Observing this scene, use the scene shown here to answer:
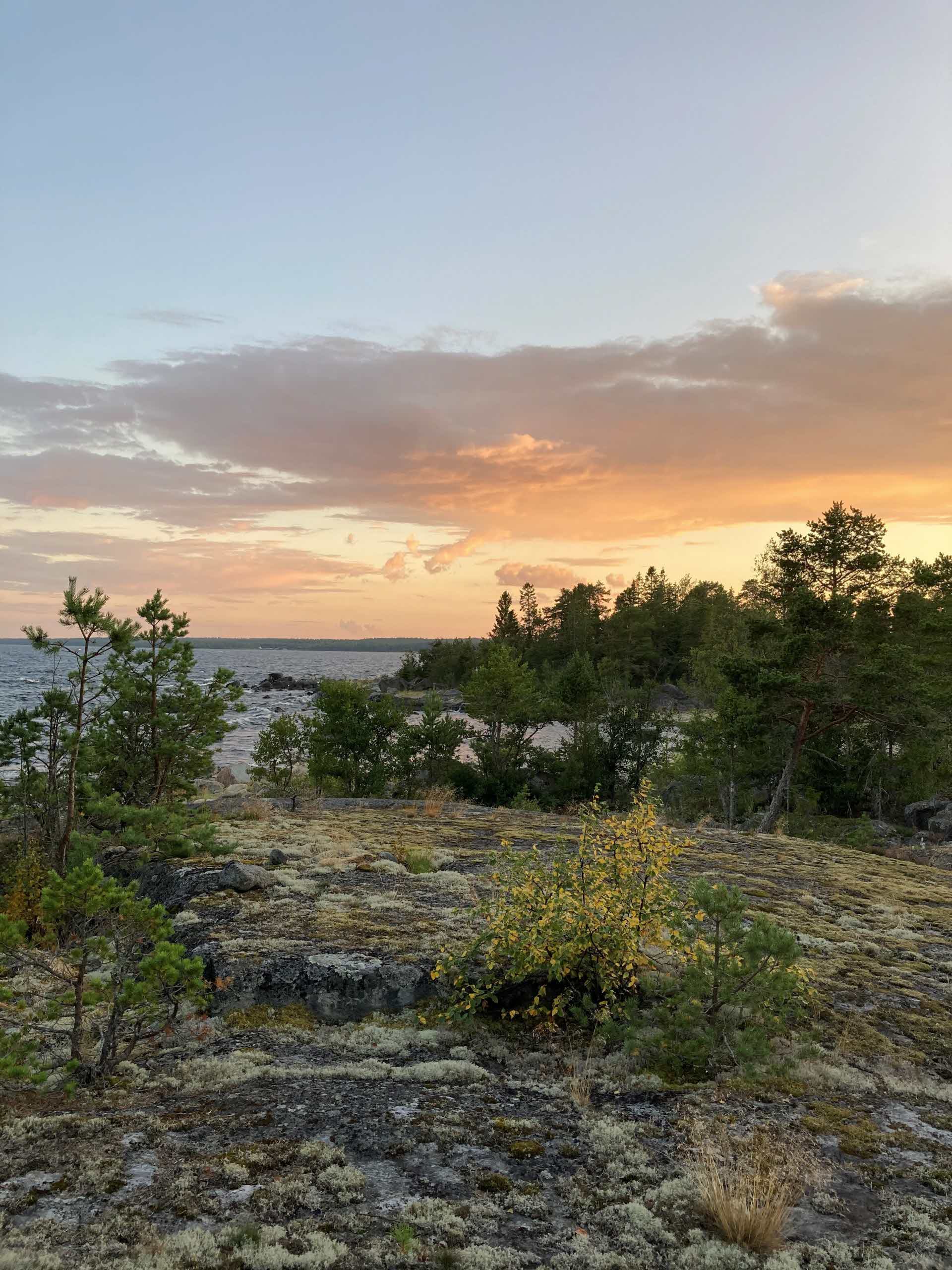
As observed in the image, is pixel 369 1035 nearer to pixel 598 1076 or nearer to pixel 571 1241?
→ pixel 598 1076

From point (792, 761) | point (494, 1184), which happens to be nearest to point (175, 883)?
point (494, 1184)

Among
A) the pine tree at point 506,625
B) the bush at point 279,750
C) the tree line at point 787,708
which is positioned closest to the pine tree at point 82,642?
the tree line at point 787,708

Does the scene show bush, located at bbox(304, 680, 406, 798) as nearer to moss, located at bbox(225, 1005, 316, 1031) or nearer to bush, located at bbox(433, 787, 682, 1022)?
moss, located at bbox(225, 1005, 316, 1031)

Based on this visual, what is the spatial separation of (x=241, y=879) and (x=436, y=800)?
1280 cm

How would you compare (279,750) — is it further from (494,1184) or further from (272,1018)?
(494,1184)

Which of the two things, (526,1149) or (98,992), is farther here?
(98,992)

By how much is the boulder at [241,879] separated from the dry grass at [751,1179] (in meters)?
8.18

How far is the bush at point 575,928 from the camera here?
7625 mm

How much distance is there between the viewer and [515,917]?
7.85 metres

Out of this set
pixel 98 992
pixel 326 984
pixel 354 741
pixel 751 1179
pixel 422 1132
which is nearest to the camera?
pixel 751 1179

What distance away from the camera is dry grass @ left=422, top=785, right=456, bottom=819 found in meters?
20.7

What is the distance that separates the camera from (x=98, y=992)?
20.9 ft

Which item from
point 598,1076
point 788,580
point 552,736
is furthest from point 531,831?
point 552,736

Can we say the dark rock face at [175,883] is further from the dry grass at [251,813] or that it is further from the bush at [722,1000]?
the bush at [722,1000]
